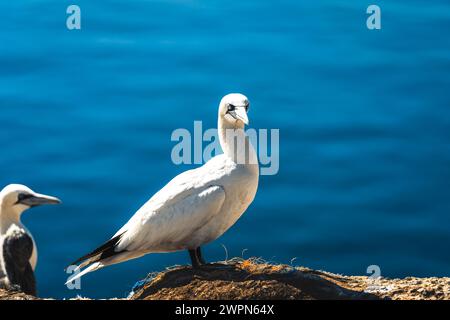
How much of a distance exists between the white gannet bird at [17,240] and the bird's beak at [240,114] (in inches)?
85.7

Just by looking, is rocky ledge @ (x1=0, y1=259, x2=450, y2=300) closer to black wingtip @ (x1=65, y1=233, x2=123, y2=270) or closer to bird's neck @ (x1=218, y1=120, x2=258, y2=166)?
black wingtip @ (x1=65, y1=233, x2=123, y2=270)

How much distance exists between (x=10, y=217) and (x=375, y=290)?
4.08 metres

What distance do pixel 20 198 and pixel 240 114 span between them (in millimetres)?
2463

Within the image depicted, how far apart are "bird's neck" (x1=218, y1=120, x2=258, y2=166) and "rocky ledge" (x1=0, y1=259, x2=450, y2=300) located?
112 centimetres

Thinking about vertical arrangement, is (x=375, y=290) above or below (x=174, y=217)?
below

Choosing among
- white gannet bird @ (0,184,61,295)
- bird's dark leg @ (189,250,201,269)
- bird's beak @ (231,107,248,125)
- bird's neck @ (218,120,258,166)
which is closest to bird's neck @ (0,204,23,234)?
white gannet bird @ (0,184,61,295)

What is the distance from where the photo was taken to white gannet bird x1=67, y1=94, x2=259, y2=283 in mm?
Answer: 13703

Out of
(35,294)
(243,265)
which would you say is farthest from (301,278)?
(35,294)

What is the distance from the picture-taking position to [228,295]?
13.4m

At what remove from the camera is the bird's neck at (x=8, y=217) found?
13328 millimetres

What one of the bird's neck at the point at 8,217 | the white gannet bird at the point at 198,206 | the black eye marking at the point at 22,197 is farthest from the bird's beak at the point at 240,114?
the bird's neck at the point at 8,217

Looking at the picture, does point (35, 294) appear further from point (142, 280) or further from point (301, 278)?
point (301, 278)

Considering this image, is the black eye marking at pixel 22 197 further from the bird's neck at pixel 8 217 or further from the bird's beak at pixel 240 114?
the bird's beak at pixel 240 114
